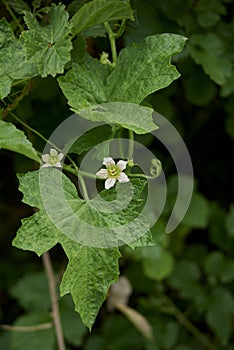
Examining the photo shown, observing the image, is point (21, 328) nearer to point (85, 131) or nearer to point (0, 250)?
point (0, 250)

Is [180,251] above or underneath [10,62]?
underneath

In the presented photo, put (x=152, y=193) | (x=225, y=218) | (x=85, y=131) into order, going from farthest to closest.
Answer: (x=225, y=218) → (x=152, y=193) → (x=85, y=131)

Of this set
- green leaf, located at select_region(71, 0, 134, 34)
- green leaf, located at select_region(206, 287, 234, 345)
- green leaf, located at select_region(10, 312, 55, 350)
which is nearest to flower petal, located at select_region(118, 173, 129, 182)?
green leaf, located at select_region(71, 0, 134, 34)

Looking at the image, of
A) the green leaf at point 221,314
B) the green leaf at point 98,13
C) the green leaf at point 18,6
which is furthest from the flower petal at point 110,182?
the green leaf at point 221,314

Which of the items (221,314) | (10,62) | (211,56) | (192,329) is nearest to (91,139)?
(10,62)

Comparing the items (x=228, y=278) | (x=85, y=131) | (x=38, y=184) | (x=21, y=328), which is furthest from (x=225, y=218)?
(x=38, y=184)

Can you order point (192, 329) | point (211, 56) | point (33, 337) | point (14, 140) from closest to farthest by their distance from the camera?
point (14, 140) < point (211, 56) < point (33, 337) < point (192, 329)

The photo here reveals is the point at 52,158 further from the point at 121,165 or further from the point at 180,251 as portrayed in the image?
the point at 180,251
